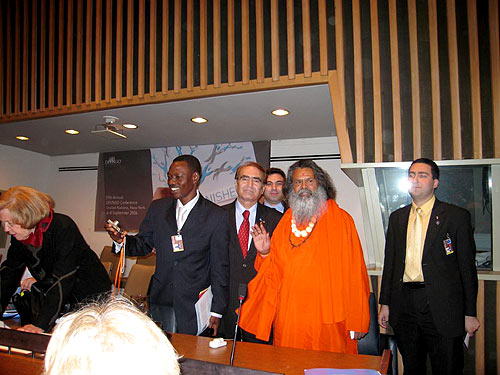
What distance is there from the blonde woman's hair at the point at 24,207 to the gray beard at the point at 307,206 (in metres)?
1.61

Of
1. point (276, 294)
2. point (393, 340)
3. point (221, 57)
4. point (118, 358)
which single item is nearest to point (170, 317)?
point (276, 294)

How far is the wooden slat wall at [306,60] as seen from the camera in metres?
2.86

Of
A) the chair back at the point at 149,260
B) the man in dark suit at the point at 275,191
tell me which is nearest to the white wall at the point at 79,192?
the chair back at the point at 149,260

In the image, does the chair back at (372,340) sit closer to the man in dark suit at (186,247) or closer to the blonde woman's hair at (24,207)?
the man in dark suit at (186,247)

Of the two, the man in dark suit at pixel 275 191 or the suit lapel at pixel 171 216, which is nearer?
the suit lapel at pixel 171 216

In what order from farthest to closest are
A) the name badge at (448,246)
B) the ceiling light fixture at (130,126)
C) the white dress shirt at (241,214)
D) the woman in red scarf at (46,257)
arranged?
the ceiling light fixture at (130,126)
the white dress shirt at (241,214)
the name badge at (448,246)
the woman in red scarf at (46,257)

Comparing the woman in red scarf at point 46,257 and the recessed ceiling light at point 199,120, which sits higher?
the recessed ceiling light at point 199,120

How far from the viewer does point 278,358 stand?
5.78ft

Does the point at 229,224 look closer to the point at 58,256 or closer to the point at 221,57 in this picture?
the point at 58,256

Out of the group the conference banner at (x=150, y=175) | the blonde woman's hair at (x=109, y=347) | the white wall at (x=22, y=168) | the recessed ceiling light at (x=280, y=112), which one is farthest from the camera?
the white wall at (x=22, y=168)

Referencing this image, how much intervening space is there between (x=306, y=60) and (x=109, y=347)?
2977 millimetres

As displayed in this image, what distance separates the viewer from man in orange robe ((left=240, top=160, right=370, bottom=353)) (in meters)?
2.38

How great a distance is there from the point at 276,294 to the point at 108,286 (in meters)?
1.11

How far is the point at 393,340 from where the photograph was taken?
225 cm
